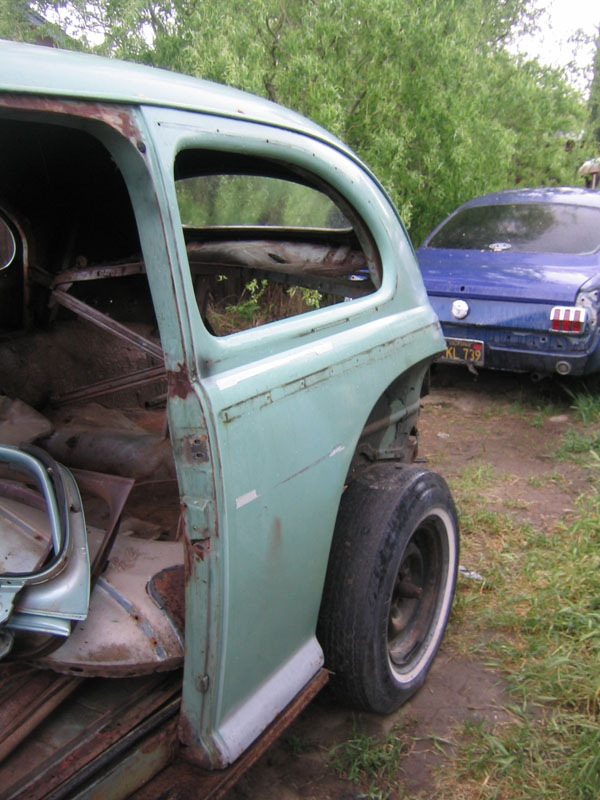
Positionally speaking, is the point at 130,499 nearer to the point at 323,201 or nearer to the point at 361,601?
the point at 361,601

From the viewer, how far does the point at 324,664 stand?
7.59 feet

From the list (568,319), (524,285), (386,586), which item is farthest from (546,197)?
(386,586)

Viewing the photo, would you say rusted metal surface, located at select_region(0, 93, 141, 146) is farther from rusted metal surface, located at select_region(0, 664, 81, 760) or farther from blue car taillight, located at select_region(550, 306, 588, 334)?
blue car taillight, located at select_region(550, 306, 588, 334)

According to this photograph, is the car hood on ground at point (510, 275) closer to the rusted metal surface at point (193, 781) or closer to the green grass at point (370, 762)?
the green grass at point (370, 762)

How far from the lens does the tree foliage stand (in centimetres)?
692

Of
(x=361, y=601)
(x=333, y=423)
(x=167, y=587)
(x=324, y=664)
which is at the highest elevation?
(x=333, y=423)

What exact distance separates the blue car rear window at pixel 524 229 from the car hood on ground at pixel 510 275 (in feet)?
0.70

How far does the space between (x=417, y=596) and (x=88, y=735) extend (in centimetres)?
126

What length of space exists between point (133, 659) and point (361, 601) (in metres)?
0.76

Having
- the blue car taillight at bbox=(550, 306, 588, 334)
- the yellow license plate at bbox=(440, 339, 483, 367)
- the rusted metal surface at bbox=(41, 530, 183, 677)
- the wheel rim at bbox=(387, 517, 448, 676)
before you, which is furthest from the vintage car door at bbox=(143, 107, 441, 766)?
the yellow license plate at bbox=(440, 339, 483, 367)

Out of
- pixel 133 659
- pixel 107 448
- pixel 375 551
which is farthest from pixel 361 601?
pixel 107 448

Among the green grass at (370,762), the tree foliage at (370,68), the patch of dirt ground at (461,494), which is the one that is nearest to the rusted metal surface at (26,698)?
the patch of dirt ground at (461,494)

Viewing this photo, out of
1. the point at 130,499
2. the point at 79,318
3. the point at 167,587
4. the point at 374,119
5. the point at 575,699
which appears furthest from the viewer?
the point at 374,119

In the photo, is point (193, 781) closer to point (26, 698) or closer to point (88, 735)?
point (88, 735)
